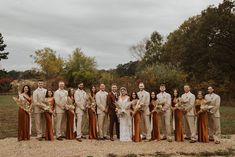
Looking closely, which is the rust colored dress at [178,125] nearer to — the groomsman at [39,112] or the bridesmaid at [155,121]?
the bridesmaid at [155,121]

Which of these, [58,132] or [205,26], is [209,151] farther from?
[205,26]

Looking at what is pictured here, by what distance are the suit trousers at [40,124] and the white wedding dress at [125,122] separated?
2.59 metres

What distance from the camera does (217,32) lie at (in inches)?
1511

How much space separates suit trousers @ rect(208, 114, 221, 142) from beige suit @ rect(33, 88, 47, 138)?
554 cm

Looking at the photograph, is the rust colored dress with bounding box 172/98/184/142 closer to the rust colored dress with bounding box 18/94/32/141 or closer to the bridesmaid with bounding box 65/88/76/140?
the bridesmaid with bounding box 65/88/76/140

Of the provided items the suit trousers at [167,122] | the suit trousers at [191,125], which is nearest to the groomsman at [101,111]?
the suit trousers at [167,122]

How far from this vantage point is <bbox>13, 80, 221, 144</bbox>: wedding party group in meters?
13.0

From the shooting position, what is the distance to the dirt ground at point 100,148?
35.7 ft

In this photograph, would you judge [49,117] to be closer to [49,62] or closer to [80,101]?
[80,101]

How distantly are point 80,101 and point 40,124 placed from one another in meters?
1.53

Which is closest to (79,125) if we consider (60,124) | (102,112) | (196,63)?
(60,124)

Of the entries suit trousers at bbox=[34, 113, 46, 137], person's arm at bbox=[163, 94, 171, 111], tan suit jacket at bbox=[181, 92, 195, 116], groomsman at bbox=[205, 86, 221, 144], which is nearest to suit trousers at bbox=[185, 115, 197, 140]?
tan suit jacket at bbox=[181, 92, 195, 116]

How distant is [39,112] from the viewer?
43.4ft

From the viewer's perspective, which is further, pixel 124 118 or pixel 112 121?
pixel 112 121
